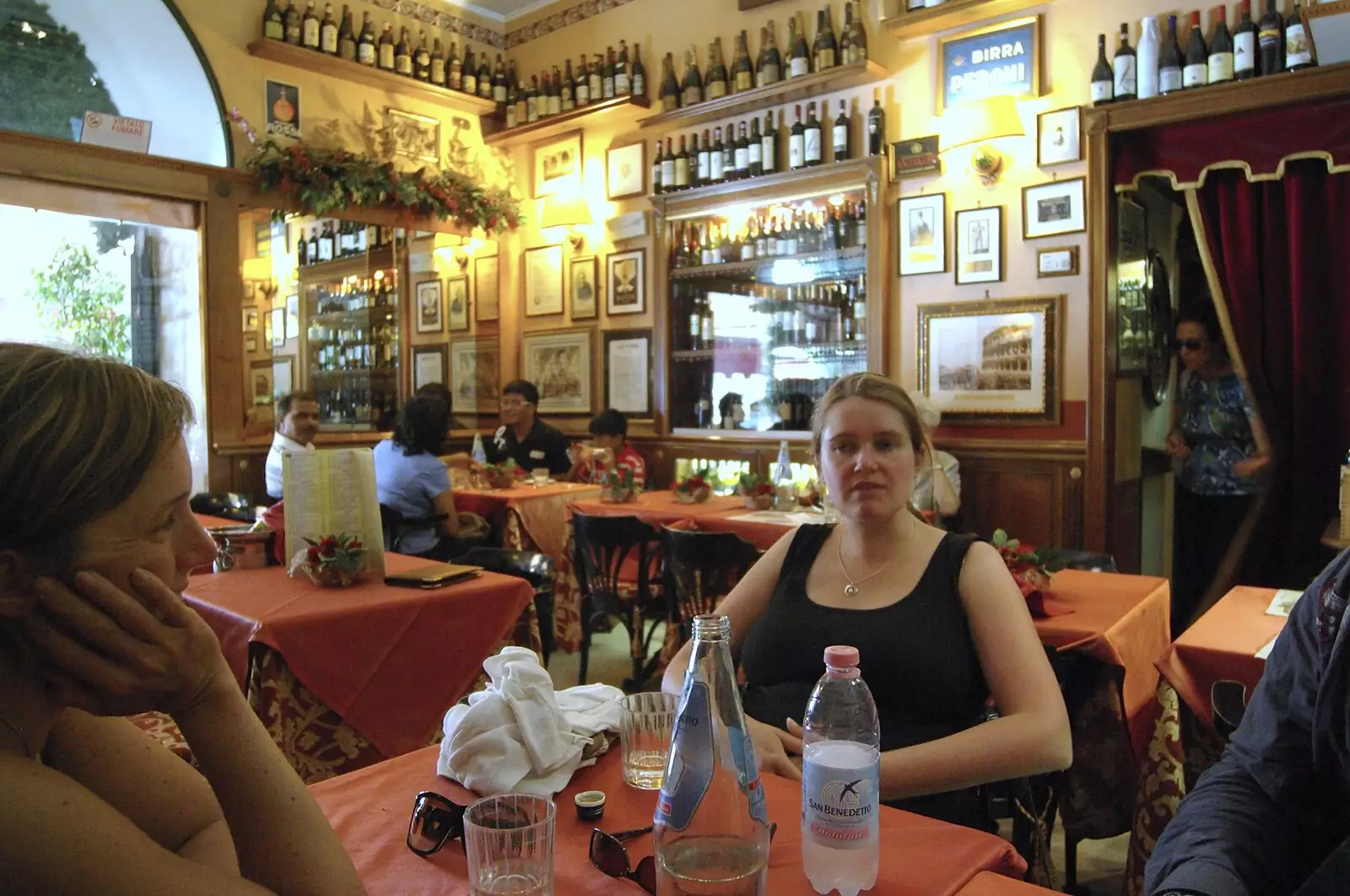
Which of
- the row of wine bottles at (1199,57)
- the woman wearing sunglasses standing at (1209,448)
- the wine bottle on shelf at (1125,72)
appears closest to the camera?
the row of wine bottles at (1199,57)

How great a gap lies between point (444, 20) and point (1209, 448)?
6.53 metres

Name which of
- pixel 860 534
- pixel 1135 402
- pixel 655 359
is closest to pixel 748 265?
pixel 655 359

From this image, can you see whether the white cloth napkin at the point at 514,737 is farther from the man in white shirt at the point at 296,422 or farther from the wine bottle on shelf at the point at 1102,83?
the wine bottle on shelf at the point at 1102,83

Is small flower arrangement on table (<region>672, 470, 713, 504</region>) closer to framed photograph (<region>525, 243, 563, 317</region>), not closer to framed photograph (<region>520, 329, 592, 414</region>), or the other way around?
framed photograph (<region>520, 329, 592, 414</region>)

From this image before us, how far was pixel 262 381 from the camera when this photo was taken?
6469mm

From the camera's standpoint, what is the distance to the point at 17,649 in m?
0.86

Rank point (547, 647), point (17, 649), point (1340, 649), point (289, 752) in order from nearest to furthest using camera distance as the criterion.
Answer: point (17, 649), point (1340, 649), point (289, 752), point (547, 647)

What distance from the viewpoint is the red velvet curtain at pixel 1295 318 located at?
4703 millimetres

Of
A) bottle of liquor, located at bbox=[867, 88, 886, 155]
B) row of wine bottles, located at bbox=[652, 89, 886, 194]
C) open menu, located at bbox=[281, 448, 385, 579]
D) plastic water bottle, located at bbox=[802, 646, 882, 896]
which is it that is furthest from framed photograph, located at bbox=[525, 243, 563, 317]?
plastic water bottle, located at bbox=[802, 646, 882, 896]

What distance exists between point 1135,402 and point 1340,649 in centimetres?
435

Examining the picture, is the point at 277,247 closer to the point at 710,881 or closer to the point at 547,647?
the point at 547,647

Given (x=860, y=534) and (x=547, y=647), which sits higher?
(x=860, y=534)

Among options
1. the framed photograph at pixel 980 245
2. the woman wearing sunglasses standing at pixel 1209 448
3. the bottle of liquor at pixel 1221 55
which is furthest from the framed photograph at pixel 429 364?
the bottle of liquor at pixel 1221 55

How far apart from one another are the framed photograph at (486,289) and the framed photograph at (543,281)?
29 centimetres
